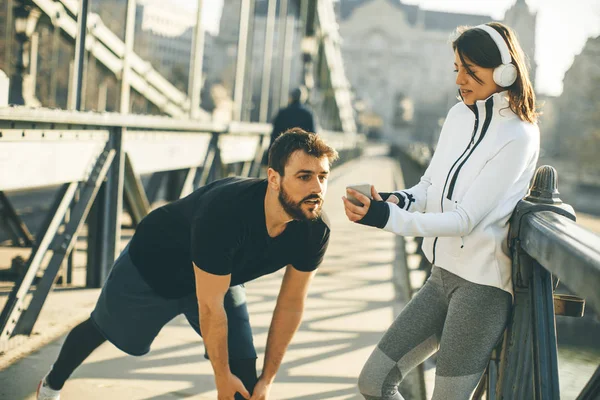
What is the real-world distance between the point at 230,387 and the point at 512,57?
1375 millimetres

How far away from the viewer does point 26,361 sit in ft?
12.3

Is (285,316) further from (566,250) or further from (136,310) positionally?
(566,250)

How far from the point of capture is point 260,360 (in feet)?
13.6

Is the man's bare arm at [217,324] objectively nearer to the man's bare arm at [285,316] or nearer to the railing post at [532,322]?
the man's bare arm at [285,316]

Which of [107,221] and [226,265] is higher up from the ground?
[226,265]

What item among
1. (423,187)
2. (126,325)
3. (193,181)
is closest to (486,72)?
(423,187)

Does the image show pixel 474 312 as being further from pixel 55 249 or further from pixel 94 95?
pixel 94 95

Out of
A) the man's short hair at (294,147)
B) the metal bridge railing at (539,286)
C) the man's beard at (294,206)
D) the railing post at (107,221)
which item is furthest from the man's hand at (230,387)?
the railing post at (107,221)

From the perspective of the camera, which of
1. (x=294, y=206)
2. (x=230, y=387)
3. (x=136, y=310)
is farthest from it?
(x=136, y=310)

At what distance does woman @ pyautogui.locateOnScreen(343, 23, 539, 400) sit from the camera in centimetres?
218

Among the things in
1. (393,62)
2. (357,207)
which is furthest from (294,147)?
(393,62)

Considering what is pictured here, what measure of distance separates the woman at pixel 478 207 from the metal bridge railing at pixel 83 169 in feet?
7.09

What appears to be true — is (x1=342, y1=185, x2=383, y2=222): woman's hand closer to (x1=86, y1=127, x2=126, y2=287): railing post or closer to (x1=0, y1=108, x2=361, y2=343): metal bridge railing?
(x1=0, y1=108, x2=361, y2=343): metal bridge railing

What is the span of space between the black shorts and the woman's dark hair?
1.21 m
